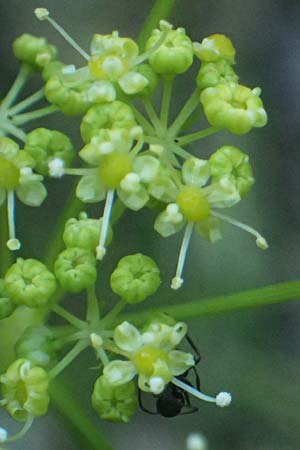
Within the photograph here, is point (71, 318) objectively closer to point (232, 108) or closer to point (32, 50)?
point (232, 108)

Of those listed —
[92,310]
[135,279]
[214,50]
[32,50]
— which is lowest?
[92,310]

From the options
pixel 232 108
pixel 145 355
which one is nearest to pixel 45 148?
pixel 232 108

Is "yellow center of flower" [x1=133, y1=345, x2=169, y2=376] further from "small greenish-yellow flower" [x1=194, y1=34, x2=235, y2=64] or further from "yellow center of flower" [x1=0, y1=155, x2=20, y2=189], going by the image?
"small greenish-yellow flower" [x1=194, y1=34, x2=235, y2=64]

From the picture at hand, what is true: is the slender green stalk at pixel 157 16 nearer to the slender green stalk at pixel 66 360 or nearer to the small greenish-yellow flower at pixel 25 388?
the slender green stalk at pixel 66 360

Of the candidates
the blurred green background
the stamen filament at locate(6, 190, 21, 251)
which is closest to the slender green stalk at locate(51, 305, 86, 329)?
the stamen filament at locate(6, 190, 21, 251)

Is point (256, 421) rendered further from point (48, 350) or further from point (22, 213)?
point (48, 350)
